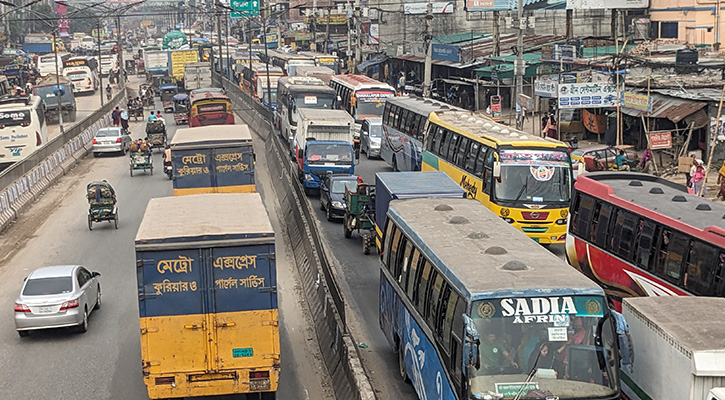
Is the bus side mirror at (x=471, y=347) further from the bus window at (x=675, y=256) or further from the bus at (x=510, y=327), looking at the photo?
the bus window at (x=675, y=256)

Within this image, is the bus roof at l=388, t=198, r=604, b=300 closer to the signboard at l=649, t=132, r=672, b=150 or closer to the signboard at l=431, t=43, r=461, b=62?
the signboard at l=649, t=132, r=672, b=150

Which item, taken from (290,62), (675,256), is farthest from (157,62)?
(675,256)

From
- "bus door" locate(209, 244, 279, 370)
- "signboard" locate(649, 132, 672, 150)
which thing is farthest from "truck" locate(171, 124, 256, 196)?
"signboard" locate(649, 132, 672, 150)

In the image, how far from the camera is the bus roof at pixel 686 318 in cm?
995

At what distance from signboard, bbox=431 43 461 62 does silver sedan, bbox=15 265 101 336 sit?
42580 millimetres

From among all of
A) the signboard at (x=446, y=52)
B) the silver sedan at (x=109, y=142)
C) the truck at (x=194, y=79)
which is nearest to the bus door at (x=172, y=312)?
the silver sedan at (x=109, y=142)

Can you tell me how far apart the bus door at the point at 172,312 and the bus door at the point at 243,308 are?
0.75ft

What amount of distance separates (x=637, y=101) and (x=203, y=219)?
2229 centimetres

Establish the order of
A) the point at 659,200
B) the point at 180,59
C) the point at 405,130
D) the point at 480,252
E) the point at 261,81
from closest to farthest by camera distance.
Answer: the point at 480,252
the point at 659,200
the point at 405,130
the point at 261,81
the point at 180,59

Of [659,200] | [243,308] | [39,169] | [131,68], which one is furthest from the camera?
[131,68]

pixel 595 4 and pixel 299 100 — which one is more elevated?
pixel 595 4

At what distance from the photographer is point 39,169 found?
127 feet

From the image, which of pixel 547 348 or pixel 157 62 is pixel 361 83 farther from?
pixel 157 62

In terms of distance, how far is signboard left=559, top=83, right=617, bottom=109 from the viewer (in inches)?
1331
